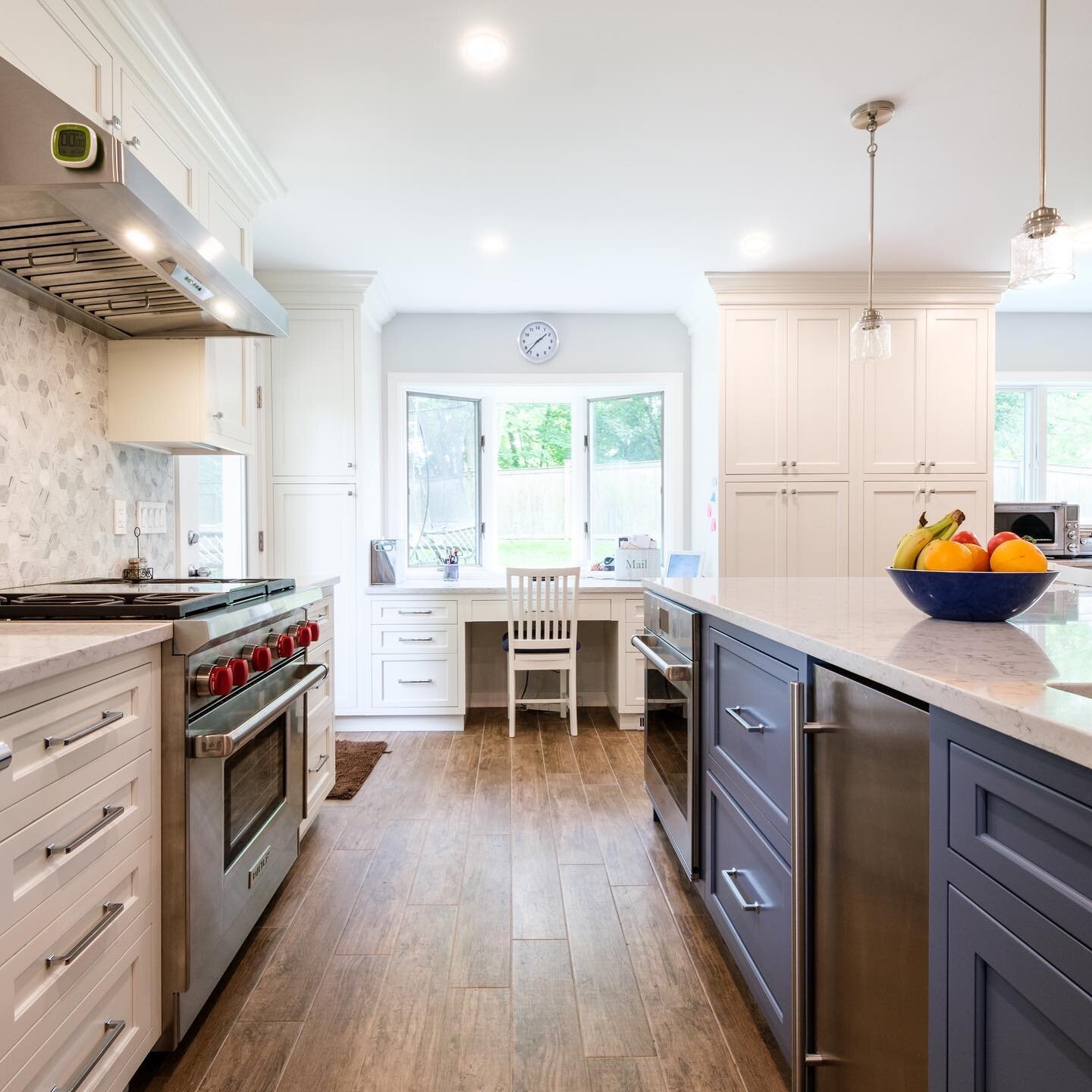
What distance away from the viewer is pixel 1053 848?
0.63 meters

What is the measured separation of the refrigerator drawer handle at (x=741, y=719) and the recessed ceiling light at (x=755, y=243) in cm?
263

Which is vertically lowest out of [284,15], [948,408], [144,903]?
[144,903]

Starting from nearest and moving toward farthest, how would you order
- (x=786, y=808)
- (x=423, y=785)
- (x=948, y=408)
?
1. (x=786, y=808)
2. (x=423, y=785)
3. (x=948, y=408)

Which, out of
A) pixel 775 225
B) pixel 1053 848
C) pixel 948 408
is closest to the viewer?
pixel 1053 848

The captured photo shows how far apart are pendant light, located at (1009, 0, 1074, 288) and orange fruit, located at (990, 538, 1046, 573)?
822 millimetres

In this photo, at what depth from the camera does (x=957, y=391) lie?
4.04 meters

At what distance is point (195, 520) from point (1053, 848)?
294 centimetres

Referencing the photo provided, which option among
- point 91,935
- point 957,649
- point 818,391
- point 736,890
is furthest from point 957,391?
point 91,935

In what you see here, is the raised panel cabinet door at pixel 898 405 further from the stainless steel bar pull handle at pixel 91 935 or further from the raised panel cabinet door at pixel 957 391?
the stainless steel bar pull handle at pixel 91 935

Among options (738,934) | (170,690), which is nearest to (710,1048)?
(738,934)

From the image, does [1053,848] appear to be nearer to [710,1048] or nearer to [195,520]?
[710,1048]

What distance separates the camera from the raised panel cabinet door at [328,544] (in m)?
3.96

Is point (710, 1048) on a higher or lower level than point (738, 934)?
lower

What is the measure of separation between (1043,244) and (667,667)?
1.38 meters
